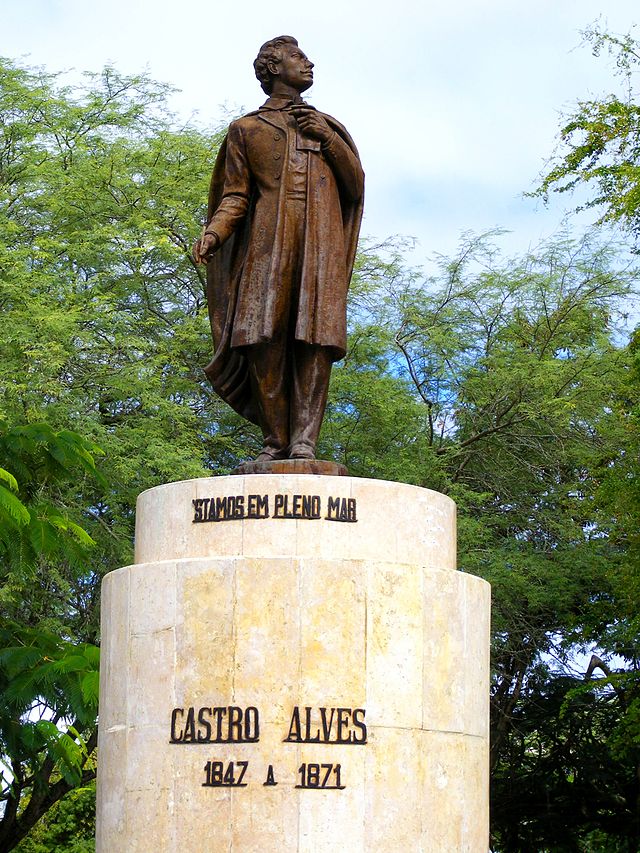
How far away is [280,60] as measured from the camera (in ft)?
36.1

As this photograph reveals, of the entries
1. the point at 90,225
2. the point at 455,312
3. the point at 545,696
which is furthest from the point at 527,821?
the point at 90,225

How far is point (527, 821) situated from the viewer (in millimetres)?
26297

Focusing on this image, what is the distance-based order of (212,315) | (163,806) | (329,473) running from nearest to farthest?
(163,806) → (329,473) → (212,315)

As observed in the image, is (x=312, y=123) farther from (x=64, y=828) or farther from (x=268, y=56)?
(x=64, y=828)

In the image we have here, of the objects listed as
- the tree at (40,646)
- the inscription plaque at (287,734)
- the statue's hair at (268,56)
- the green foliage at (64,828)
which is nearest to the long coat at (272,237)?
the statue's hair at (268,56)

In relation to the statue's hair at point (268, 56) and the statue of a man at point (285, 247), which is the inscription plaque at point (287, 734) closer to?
the statue of a man at point (285, 247)

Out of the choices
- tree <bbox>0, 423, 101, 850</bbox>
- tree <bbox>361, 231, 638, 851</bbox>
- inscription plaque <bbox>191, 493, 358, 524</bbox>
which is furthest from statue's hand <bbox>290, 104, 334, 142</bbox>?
tree <bbox>361, 231, 638, 851</bbox>

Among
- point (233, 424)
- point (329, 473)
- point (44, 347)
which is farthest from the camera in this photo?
point (233, 424)

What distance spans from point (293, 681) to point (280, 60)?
4.32m

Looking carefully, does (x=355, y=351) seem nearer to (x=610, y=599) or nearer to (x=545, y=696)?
(x=610, y=599)

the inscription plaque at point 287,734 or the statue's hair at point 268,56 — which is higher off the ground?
the statue's hair at point 268,56

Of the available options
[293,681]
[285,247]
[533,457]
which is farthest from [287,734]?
→ [533,457]

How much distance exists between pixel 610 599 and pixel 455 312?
193 inches

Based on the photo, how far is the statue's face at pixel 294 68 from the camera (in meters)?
11.0
